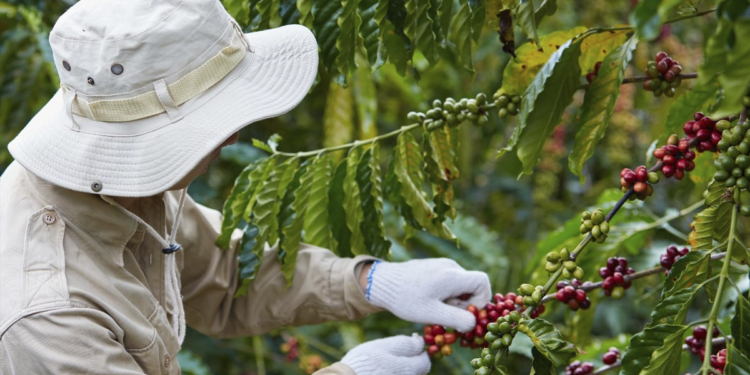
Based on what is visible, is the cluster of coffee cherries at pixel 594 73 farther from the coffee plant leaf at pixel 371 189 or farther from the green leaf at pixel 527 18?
the coffee plant leaf at pixel 371 189

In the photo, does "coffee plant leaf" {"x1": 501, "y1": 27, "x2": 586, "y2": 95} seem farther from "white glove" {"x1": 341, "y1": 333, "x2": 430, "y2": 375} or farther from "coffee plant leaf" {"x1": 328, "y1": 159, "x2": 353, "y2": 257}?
"white glove" {"x1": 341, "y1": 333, "x2": 430, "y2": 375}

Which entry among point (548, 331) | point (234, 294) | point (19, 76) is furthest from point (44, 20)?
point (548, 331)

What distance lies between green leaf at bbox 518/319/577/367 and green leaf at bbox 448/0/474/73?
531 millimetres

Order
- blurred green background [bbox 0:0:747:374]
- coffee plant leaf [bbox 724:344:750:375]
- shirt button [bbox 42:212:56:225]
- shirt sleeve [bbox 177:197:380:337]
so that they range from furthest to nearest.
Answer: blurred green background [bbox 0:0:747:374], shirt sleeve [bbox 177:197:380:337], shirt button [bbox 42:212:56:225], coffee plant leaf [bbox 724:344:750:375]

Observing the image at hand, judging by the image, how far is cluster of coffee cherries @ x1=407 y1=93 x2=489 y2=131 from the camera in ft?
5.20

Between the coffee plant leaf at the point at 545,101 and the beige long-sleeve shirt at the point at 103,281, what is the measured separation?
22.1 inches

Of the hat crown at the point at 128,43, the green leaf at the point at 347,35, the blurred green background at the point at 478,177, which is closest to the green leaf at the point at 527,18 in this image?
the green leaf at the point at 347,35

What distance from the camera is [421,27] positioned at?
1.46 m

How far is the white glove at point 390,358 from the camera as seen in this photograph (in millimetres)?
1682

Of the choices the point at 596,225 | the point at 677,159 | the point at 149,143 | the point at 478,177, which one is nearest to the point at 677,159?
the point at 677,159

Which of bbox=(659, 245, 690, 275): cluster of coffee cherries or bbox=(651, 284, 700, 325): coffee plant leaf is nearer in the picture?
bbox=(651, 284, 700, 325): coffee plant leaf

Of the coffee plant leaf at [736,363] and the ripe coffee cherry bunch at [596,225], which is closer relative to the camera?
the coffee plant leaf at [736,363]

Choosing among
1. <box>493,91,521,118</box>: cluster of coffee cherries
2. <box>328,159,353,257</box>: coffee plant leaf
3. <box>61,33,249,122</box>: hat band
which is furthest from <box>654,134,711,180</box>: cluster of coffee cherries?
<box>61,33,249,122</box>: hat band

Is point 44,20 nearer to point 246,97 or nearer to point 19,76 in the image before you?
point 19,76
